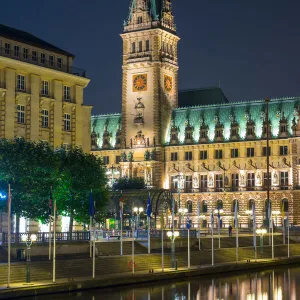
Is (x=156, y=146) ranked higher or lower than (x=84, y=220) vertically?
higher

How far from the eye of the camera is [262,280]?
252ft

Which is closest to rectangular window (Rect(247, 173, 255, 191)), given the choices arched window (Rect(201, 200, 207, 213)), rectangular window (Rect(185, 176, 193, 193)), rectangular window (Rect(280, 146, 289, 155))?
rectangular window (Rect(280, 146, 289, 155))

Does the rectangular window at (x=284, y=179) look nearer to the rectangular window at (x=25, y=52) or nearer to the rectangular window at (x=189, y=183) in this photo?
the rectangular window at (x=189, y=183)

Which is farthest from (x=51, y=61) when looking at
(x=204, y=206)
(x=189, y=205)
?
(x=204, y=206)

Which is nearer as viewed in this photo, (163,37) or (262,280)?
(262,280)

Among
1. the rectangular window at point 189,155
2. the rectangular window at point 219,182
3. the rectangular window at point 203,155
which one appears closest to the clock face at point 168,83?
the rectangular window at point 189,155

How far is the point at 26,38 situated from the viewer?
113312mm

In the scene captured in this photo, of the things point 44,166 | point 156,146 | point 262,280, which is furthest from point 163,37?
point 262,280

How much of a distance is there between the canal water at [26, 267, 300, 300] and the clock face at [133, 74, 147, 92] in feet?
360

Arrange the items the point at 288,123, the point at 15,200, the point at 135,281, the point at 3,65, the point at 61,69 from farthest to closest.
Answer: the point at 288,123
the point at 61,69
the point at 3,65
the point at 15,200
the point at 135,281

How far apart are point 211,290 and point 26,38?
182 ft

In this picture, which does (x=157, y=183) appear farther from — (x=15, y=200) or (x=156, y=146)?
(x=15, y=200)

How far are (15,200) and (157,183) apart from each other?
327 feet

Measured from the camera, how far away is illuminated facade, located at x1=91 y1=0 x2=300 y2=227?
583 feet
